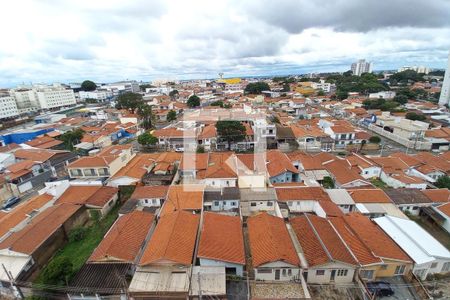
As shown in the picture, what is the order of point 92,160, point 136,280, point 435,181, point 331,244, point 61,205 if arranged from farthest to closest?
1. point 92,160
2. point 435,181
3. point 61,205
4. point 331,244
5. point 136,280

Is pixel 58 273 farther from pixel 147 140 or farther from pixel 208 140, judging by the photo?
pixel 208 140

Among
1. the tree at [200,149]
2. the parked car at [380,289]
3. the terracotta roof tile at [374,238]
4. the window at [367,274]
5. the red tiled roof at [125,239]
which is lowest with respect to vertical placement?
the parked car at [380,289]

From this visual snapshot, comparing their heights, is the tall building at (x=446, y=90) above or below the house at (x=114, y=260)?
above

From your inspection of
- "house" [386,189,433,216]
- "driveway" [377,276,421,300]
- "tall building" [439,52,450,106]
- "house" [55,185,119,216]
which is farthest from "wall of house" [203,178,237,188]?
"tall building" [439,52,450,106]

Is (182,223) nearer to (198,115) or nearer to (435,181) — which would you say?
(435,181)

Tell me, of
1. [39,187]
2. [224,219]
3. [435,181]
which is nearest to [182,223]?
[224,219]

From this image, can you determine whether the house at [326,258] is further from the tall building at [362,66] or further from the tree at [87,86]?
the tall building at [362,66]

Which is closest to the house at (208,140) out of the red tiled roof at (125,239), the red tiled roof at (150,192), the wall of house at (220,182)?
the wall of house at (220,182)
